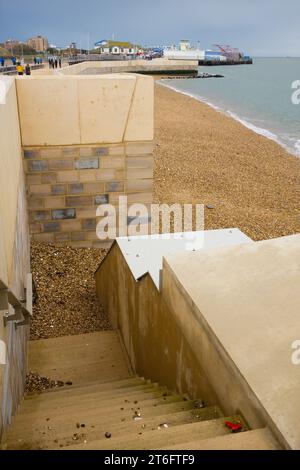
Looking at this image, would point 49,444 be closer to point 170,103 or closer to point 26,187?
point 26,187

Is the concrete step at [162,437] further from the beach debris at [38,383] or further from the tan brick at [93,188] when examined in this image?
the tan brick at [93,188]

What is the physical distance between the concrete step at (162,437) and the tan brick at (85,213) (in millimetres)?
6645

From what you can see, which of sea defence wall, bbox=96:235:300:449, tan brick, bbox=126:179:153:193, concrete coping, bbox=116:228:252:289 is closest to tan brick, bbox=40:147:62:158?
tan brick, bbox=126:179:153:193

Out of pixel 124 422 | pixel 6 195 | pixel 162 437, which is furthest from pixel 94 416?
pixel 6 195

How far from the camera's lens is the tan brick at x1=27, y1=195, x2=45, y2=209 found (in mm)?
8500

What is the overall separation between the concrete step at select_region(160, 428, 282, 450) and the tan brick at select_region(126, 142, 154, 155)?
6.94 metres

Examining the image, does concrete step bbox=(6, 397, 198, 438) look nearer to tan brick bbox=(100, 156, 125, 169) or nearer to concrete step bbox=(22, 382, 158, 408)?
concrete step bbox=(22, 382, 158, 408)

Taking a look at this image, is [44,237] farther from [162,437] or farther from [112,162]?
[162,437]

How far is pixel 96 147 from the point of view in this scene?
27.5ft

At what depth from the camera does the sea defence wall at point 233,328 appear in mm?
2365

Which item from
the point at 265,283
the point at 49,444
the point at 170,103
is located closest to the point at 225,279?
the point at 265,283

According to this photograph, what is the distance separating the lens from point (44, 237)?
884 centimetres

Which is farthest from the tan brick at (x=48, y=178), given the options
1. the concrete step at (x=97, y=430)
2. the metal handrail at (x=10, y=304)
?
the concrete step at (x=97, y=430)

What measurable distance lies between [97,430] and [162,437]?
59cm
